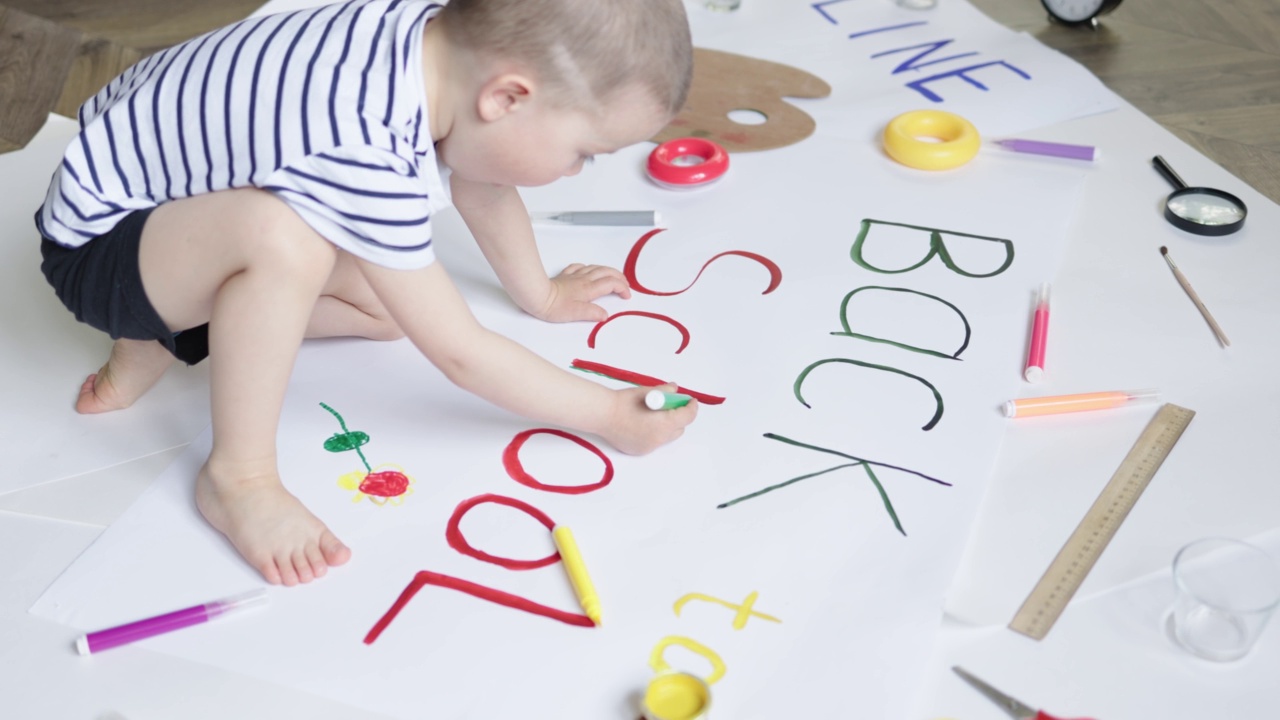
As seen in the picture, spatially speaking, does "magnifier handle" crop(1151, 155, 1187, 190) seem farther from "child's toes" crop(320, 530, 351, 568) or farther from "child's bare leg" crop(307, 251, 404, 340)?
"child's toes" crop(320, 530, 351, 568)

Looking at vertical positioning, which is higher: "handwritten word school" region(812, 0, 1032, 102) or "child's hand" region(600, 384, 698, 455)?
"child's hand" region(600, 384, 698, 455)

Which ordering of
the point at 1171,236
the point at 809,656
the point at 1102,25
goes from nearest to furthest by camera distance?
1. the point at 809,656
2. the point at 1171,236
3. the point at 1102,25

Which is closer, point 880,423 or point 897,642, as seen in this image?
point 897,642

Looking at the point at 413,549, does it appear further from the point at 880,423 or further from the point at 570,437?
the point at 880,423

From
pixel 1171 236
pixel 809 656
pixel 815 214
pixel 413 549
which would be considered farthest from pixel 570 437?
pixel 1171 236

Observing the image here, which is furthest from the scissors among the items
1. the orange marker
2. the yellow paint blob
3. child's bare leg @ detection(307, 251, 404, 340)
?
child's bare leg @ detection(307, 251, 404, 340)

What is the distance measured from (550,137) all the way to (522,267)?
24 centimetres

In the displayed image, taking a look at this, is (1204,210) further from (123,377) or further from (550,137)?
(123,377)

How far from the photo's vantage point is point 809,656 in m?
0.77

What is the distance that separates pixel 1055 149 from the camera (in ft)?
4.29

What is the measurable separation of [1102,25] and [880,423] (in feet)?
3.15

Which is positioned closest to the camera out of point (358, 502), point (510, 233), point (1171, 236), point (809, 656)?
point (809, 656)

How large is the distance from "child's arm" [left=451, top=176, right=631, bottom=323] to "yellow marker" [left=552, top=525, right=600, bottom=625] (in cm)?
28

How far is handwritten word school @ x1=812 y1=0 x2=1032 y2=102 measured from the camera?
146cm
